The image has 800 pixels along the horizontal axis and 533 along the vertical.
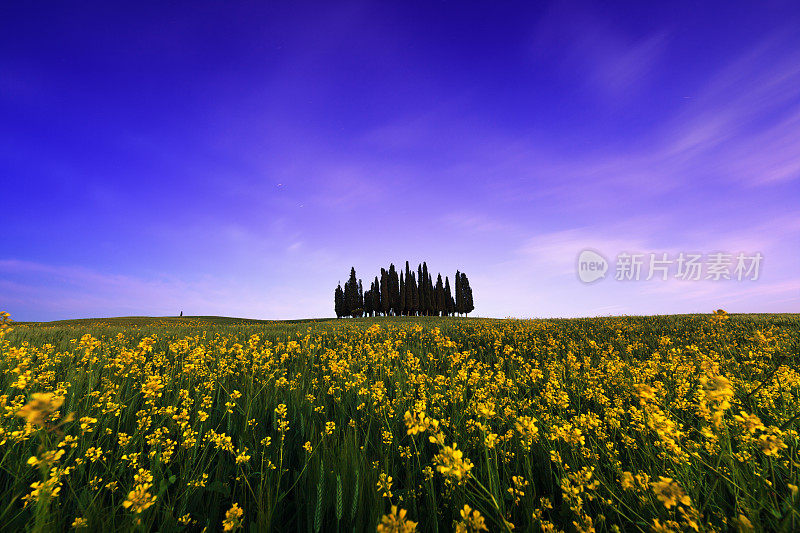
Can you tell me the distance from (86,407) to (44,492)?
2450 mm

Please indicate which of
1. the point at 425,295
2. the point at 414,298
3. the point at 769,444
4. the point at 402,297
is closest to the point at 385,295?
the point at 402,297

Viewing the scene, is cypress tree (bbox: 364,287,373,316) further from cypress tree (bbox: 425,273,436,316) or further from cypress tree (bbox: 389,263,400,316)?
cypress tree (bbox: 425,273,436,316)

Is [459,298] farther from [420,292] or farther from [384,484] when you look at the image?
[384,484]

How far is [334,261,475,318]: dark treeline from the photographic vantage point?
68.8 meters

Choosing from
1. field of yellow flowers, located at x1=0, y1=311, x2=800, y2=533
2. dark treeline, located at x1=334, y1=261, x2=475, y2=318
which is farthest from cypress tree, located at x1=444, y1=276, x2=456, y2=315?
field of yellow flowers, located at x1=0, y1=311, x2=800, y2=533

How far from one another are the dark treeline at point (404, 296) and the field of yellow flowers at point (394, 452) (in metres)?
62.4

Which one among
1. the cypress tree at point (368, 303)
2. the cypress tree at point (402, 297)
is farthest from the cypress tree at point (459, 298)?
the cypress tree at point (368, 303)

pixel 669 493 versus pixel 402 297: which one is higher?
pixel 402 297

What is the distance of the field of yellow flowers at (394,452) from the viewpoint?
80.0 inches

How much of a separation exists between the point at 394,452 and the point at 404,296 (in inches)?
2573

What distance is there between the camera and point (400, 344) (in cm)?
845

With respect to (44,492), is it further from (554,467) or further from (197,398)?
(554,467)

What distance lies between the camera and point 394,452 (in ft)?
10.2

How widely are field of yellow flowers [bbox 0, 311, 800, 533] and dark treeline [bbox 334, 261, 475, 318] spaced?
62412 mm
